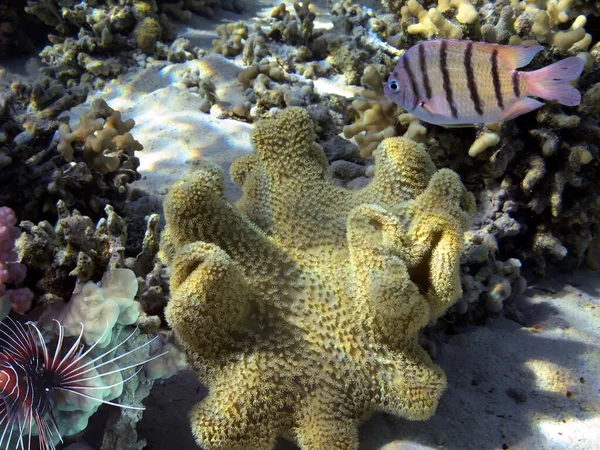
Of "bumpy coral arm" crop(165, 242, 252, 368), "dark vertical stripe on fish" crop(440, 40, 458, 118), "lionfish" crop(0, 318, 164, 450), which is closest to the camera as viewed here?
"lionfish" crop(0, 318, 164, 450)

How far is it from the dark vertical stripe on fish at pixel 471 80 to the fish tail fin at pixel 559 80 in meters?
0.21

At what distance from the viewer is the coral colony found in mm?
1723

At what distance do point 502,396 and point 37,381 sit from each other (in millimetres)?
2036

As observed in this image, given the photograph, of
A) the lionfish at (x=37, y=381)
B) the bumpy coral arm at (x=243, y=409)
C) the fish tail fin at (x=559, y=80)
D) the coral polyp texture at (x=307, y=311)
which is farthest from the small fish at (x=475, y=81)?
the lionfish at (x=37, y=381)

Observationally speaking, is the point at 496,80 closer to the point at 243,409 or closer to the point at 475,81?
the point at 475,81

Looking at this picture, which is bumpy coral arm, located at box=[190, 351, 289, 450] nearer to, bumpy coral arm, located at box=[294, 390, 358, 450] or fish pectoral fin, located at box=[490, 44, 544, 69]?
bumpy coral arm, located at box=[294, 390, 358, 450]

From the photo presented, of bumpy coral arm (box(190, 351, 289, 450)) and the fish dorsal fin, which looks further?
the fish dorsal fin

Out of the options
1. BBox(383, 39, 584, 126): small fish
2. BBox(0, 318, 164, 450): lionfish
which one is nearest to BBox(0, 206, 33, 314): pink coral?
BBox(0, 318, 164, 450): lionfish

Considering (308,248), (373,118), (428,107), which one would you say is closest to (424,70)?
(428,107)

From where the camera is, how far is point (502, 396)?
222cm

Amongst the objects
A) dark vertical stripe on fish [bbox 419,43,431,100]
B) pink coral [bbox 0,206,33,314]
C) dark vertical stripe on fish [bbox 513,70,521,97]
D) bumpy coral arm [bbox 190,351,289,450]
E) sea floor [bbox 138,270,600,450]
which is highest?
dark vertical stripe on fish [bbox 419,43,431,100]

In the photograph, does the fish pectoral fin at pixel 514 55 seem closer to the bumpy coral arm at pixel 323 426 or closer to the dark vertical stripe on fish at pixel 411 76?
the dark vertical stripe on fish at pixel 411 76

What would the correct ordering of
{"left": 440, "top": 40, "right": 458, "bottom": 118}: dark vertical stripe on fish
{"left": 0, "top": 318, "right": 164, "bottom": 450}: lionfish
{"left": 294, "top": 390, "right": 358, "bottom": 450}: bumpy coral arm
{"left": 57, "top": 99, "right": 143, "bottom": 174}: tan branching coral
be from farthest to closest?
1. {"left": 57, "top": 99, "right": 143, "bottom": 174}: tan branching coral
2. {"left": 440, "top": 40, "right": 458, "bottom": 118}: dark vertical stripe on fish
3. {"left": 294, "top": 390, "right": 358, "bottom": 450}: bumpy coral arm
4. {"left": 0, "top": 318, "right": 164, "bottom": 450}: lionfish

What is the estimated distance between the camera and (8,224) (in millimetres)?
1971
